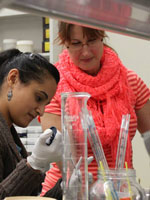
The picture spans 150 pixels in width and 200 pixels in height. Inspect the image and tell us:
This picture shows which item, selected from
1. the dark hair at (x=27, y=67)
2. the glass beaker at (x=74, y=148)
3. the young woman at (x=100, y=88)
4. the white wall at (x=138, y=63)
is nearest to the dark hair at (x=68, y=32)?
the young woman at (x=100, y=88)

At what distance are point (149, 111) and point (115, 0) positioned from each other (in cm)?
158

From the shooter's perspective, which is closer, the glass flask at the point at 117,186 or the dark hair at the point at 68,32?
the glass flask at the point at 117,186

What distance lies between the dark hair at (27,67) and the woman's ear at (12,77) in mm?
18

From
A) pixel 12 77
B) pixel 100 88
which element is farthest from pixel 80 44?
pixel 12 77

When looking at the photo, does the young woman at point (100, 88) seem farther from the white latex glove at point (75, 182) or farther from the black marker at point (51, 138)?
the white latex glove at point (75, 182)

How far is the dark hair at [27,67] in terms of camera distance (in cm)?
177

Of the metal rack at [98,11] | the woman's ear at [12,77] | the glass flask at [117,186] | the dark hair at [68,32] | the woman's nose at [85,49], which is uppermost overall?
the metal rack at [98,11]

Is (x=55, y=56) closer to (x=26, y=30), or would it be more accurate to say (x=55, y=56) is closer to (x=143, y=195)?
(x=26, y=30)

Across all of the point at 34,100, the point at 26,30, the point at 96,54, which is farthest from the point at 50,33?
the point at 34,100

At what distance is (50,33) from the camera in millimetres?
3389

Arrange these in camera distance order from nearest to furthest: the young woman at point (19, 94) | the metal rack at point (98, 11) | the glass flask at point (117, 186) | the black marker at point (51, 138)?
the metal rack at point (98, 11)
the glass flask at point (117, 186)
the black marker at point (51, 138)
the young woman at point (19, 94)

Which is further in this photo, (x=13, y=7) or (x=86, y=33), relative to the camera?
(x=86, y=33)

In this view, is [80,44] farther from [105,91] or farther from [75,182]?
[75,182]

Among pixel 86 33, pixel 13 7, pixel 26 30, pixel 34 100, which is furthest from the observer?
pixel 26 30
